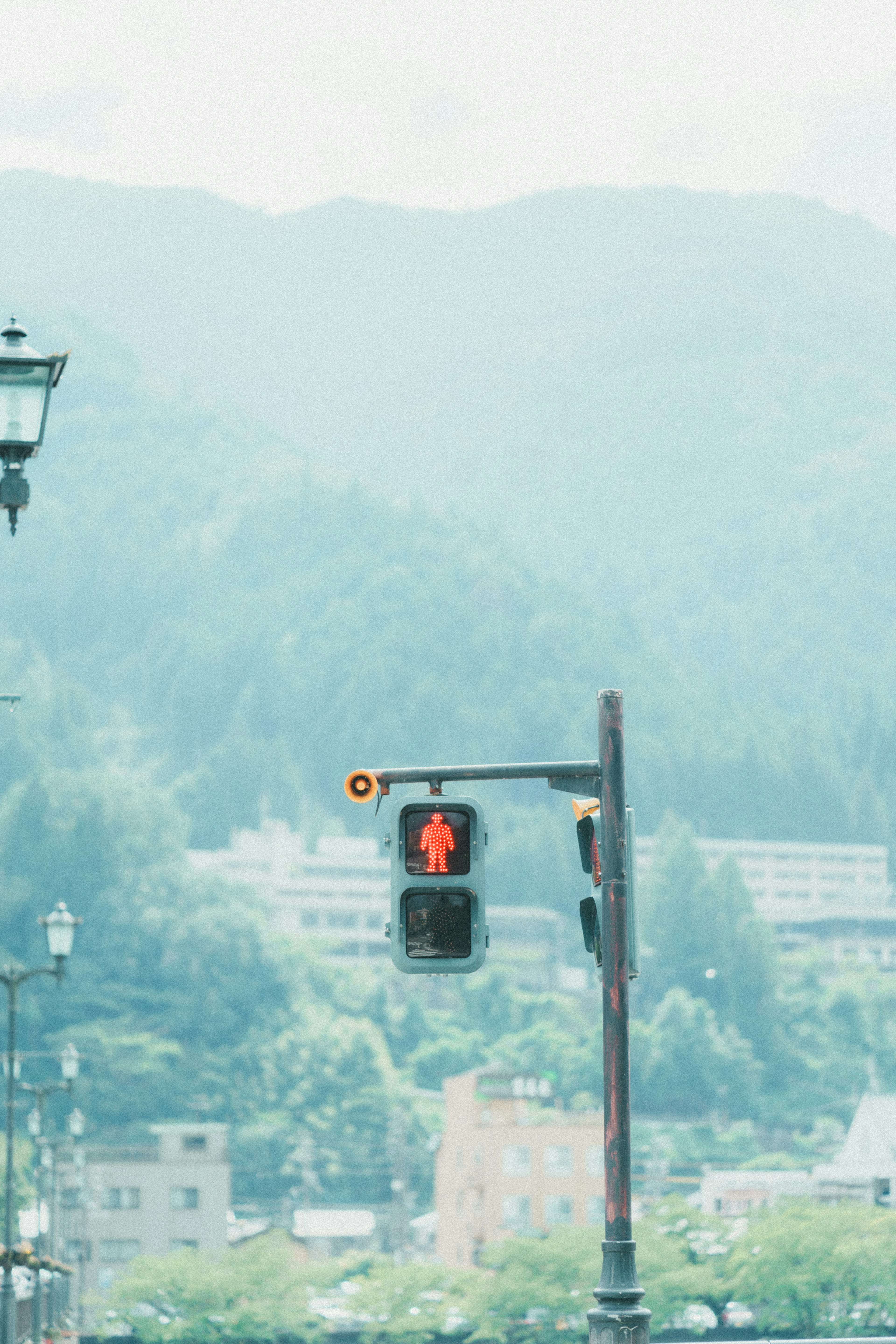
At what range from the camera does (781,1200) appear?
111812 mm

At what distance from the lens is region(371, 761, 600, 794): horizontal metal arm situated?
8.49 meters

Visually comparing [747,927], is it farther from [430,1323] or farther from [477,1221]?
[430,1323]

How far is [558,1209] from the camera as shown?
104m

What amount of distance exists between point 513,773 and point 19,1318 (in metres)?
49.1

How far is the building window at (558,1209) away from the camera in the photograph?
103562 millimetres

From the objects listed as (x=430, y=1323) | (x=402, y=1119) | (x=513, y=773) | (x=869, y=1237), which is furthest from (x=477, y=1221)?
(x=513, y=773)

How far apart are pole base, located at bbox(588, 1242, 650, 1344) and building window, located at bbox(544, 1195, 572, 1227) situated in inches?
3843

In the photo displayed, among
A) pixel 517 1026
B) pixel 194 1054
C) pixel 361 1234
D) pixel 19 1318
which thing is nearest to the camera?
pixel 19 1318

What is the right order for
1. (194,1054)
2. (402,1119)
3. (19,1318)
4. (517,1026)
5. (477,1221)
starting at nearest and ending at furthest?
(19,1318) < (477,1221) < (402,1119) < (194,1054) < (517,1026)

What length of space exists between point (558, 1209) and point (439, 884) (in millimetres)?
99794

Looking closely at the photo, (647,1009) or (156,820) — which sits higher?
(156,820)

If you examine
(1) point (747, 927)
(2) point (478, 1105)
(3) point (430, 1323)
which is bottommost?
(3) point (430, 1323)

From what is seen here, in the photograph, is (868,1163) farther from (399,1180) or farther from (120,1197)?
(120,1197)

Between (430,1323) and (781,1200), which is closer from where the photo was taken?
(430,1323)
